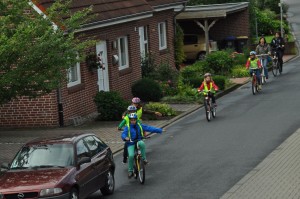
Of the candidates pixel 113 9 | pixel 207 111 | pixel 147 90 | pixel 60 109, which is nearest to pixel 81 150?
pixel 60 109

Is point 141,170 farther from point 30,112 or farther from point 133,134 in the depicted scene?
point 30,112

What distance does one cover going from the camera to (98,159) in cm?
1617

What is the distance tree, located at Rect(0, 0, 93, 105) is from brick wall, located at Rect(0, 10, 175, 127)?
16.9 feet

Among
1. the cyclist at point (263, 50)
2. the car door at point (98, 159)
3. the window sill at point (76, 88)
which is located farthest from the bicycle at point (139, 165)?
the cyclist at point (263, 50)

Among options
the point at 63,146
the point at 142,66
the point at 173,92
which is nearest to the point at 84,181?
the point at 63,146

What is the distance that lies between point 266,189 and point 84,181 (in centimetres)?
363

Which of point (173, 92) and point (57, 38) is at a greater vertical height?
point (57, 38)

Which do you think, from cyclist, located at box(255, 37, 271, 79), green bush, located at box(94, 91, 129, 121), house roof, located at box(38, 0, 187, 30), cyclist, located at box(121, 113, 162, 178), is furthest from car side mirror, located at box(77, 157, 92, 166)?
cyclist, located at box(255, 37, 271, 79)

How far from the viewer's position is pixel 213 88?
26562 millimetres

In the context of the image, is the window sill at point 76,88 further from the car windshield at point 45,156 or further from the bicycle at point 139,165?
the car windshield at point 45,156

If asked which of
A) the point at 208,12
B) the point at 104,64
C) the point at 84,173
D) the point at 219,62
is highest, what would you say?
the point at 208,12

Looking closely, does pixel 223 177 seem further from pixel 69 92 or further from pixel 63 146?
pixel 69 92

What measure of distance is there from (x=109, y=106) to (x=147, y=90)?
433cm

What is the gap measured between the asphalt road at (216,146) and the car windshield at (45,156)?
1.63 m
